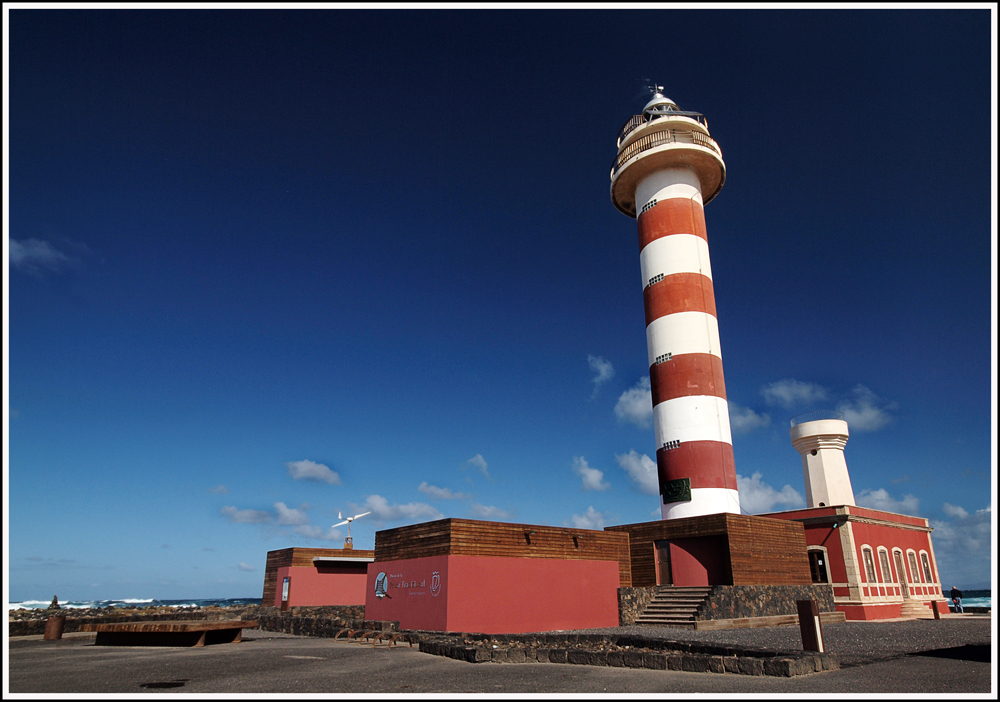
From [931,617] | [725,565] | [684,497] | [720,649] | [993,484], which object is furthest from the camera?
[931,617]

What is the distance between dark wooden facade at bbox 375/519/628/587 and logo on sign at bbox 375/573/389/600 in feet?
1.84

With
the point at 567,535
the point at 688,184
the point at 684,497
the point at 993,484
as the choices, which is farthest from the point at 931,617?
the point at 993,484

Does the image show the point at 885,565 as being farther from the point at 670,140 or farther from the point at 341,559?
the point at 341,559

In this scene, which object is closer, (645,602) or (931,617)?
(645,602)

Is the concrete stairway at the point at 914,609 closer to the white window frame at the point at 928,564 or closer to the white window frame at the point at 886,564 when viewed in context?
the white window frame at the point at 886,564

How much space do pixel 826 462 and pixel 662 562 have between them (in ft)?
42.4

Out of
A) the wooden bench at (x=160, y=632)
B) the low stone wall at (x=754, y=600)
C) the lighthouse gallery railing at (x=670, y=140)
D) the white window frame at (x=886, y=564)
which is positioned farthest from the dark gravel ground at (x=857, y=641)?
the lighthouse gallery railing at (x=670, y=140)

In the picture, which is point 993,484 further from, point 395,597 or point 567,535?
point 395,597

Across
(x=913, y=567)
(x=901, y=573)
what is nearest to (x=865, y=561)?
(x=901, y=573)

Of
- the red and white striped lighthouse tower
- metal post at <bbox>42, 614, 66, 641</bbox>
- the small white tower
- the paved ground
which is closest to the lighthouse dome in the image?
the red and white striped lighthouse tower

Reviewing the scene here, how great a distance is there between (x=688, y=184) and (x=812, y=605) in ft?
72.6

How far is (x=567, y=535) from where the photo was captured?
780 inches

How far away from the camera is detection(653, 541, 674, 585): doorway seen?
21545 millimetres

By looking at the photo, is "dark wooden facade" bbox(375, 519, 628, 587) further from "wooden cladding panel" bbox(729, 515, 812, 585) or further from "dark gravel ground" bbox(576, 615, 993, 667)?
"wooden cladding panel" bbox(729, 515, 812, 585)
